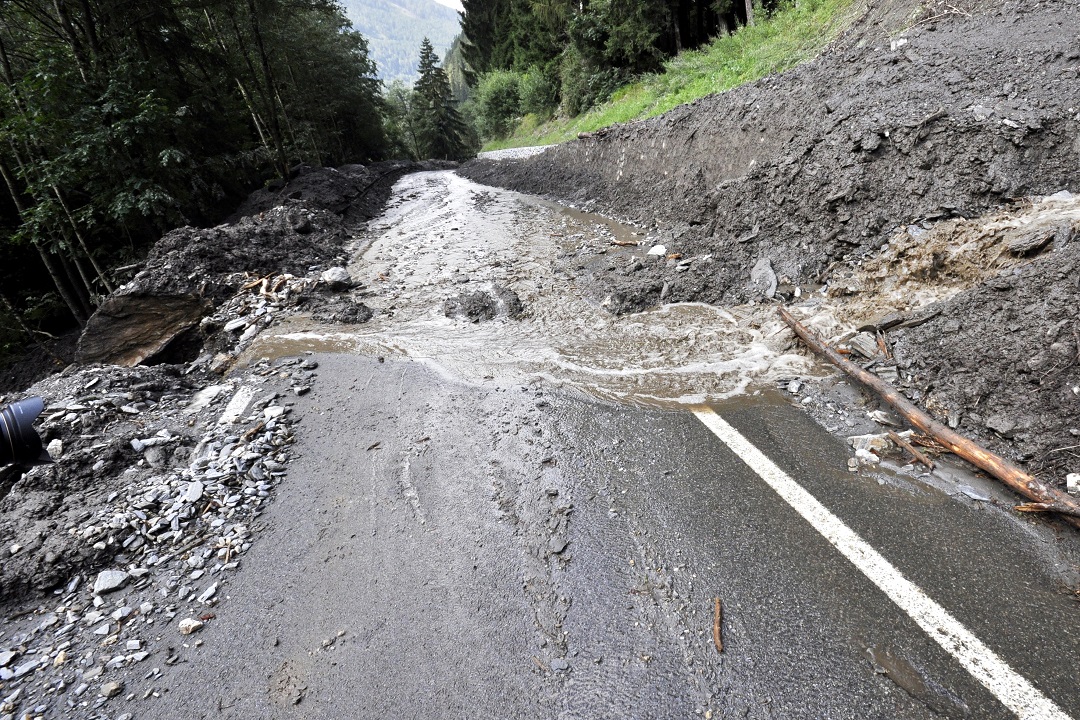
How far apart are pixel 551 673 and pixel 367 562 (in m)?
1.58

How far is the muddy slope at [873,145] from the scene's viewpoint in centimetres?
517

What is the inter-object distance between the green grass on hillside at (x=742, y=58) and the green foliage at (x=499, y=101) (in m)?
24.5

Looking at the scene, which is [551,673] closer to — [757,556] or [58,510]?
[757,556]

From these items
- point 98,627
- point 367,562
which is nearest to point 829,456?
point 367,562

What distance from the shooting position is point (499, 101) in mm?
40938

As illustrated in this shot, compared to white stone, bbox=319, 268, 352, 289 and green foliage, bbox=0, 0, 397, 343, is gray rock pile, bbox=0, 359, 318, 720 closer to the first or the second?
white stone, bbox=319, 268, 352, 289

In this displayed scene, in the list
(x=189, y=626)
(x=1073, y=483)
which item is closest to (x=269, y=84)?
(x=189, y=626)

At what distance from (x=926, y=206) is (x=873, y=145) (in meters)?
1.23

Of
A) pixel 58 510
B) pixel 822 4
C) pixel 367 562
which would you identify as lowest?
pixel 367 562

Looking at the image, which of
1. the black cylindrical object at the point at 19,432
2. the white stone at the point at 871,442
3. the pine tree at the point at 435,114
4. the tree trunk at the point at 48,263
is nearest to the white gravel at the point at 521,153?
the tree trunk at the point at 48,263

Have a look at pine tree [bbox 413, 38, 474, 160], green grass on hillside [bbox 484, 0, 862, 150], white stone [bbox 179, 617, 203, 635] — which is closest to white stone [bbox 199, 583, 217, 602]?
white stone [bbox 179, 617, 203, 635]

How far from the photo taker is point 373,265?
10.6 meters

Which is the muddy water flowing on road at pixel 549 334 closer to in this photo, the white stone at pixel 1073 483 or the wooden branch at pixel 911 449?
the wooden branch at pixel 911 449

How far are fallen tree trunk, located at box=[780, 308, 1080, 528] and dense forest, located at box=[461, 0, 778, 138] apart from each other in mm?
16070
